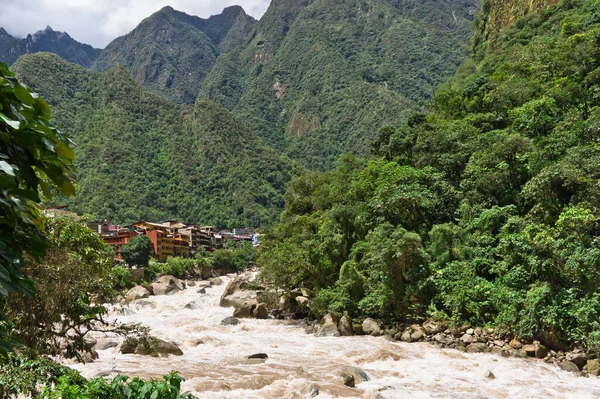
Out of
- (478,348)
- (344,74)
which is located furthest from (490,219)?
(344,74)

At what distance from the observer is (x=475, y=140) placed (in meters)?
23.2

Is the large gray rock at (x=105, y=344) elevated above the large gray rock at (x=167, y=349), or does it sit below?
below

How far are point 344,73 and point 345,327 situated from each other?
142 meters

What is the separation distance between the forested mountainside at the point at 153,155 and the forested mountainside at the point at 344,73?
2385cm

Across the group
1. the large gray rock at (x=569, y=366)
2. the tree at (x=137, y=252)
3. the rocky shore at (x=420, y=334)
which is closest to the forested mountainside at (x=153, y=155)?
the tree at (x=137, y=252)

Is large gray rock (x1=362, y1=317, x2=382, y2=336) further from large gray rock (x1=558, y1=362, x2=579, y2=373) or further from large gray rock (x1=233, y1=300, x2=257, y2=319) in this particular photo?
large gray rock (x1=233, y1=300, x2=257, y2=319)

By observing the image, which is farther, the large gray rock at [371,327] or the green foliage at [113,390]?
the large gray rock at [371,327]

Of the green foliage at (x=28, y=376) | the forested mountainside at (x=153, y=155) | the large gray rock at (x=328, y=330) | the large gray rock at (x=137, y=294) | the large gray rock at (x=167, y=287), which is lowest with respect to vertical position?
the large gray rock at (x=167, y=287)

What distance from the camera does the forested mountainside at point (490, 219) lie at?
14.1 m

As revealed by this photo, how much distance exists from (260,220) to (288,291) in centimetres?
7474

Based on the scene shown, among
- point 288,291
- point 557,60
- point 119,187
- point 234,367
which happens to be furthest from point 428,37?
point 234,367

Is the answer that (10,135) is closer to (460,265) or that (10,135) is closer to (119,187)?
(460,265)

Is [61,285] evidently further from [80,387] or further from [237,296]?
[237,296]

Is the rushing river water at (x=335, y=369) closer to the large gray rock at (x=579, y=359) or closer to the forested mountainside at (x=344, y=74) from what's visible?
the large gray rock at (x=579, y=359)
